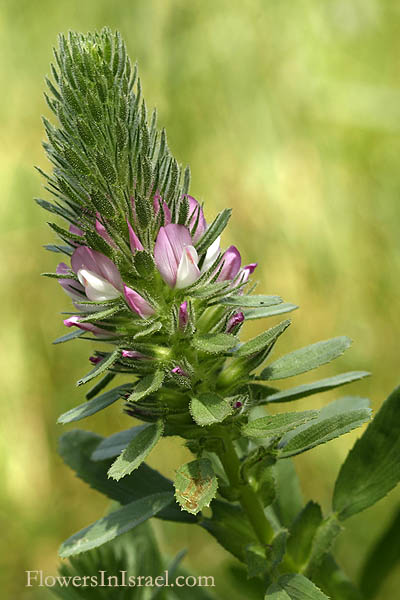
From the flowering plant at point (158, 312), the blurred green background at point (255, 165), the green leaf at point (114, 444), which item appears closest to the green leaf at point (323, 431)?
the flowering plant at point (158, 312)

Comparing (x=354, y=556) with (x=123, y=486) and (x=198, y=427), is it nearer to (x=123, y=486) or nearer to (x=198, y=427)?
(x=123, y=486)

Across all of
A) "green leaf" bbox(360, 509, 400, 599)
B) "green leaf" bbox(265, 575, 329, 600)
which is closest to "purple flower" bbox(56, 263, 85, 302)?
"green leaf" bbox(265, 575, 329, 600)

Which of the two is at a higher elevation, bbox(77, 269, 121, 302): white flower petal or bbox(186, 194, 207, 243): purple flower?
bbox(186, 194, 207, 243): purple flower

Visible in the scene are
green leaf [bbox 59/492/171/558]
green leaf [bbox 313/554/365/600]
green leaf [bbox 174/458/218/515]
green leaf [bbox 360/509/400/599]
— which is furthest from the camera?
green leaf [bbox 360/509/400/599]

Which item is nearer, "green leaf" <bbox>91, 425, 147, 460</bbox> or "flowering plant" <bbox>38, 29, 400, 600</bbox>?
"flowering plant" <bbox>38, 29, 400, 600</bbox>

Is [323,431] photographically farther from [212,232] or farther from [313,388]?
[212,232]

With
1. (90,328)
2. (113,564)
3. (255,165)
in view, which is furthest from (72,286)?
(255,165)

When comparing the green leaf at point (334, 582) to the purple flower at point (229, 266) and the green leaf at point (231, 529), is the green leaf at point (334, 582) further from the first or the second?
the purple flower at point (229, 266)

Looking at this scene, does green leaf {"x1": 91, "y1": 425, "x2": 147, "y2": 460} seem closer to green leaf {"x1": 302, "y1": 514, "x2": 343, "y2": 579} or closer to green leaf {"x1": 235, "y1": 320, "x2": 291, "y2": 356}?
green leaf {"x1": 235, "y1": 320, "x2": 291, "y2": 356}
